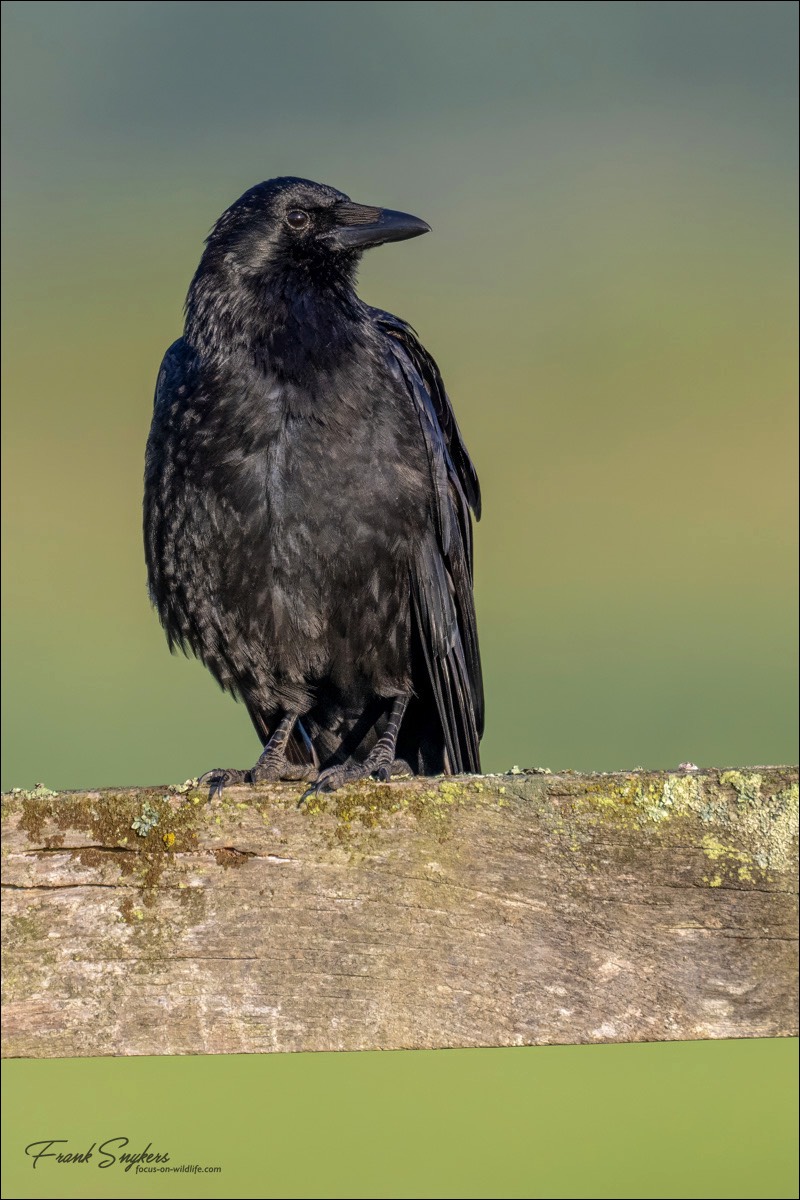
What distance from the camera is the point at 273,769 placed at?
4582 millimetres

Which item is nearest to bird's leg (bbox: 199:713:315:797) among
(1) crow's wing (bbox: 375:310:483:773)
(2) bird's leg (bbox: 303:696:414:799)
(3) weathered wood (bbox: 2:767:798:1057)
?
(2) bird's leg (bbox: 303:696:414:799)

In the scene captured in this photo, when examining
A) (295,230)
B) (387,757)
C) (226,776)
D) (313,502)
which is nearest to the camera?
(226,776)

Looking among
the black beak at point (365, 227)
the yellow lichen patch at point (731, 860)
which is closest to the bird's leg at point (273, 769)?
the yellow lichen patch at point (731, 860)

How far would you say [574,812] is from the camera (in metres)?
2.44

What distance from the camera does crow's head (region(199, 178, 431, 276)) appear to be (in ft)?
16.3

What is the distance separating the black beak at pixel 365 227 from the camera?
199 inches

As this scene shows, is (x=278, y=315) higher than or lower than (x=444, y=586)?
higher

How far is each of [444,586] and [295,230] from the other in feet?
4.72

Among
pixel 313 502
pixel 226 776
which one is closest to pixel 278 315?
pixel 313 502

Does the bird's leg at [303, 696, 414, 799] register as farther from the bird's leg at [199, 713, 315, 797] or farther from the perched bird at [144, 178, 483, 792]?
the bird's leg at [199, 713, 315, 797]

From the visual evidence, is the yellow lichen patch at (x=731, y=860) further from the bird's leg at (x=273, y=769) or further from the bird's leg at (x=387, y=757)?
the bird's leg at (x=387, y=757)

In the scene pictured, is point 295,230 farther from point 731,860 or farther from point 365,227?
point 731,860

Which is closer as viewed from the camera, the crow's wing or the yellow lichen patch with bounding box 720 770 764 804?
the yellow lichen patch with bounding box 720 770 764 804

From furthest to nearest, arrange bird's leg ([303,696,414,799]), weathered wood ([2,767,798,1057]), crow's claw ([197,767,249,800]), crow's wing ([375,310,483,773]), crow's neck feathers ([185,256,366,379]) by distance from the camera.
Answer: crow's wing ([375,310,483,773]), crow's neck feathers ([185,256,366,379]), bird's leg ([303,696,414,799]), crow's claw ([197,767,249,800]), weathered wood ([2,767,798,1057])
